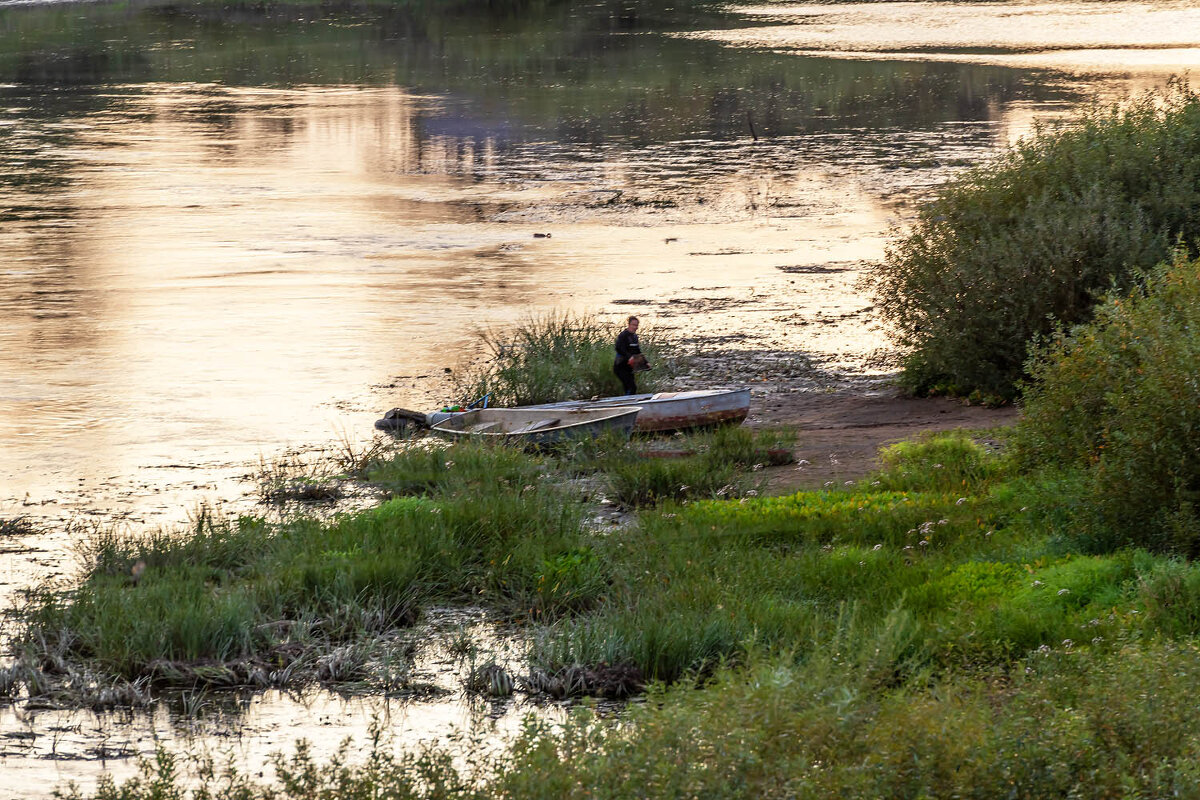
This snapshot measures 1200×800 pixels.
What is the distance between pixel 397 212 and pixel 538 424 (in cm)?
2104

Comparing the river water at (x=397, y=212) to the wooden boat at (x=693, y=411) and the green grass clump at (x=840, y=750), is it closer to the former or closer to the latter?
the green grass clump at (x=840, y=750)

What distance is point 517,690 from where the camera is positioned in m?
12.6

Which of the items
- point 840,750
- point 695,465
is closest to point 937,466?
point 695,465

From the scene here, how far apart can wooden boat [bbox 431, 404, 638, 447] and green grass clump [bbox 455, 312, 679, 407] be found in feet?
4.67

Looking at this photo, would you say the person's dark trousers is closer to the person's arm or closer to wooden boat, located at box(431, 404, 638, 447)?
the person's arm

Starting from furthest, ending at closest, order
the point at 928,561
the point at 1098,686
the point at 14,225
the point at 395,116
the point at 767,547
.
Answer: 1. the point at 395,116
2. the point at 14,225
3. the point at 767,547
4. the point at 928,561
5. the point at 1098,686

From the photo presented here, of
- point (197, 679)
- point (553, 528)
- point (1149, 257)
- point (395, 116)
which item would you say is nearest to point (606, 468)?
point (553, 528)

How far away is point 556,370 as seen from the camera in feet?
74.9

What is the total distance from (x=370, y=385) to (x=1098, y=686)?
17.4 metres

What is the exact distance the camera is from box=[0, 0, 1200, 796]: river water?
21.5 metres

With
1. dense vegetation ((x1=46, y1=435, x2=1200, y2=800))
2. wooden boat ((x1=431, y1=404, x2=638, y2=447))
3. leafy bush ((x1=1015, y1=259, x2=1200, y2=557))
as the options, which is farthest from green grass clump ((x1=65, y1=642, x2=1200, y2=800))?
wooden boat ((x1=431, y1=404, x2=638, y2=447))

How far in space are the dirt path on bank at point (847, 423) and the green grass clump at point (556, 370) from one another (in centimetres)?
224

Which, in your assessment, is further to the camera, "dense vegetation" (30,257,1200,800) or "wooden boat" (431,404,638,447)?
"wooden boat" (431,404,638,447)

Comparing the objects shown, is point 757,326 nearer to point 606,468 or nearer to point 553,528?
point 606,468
